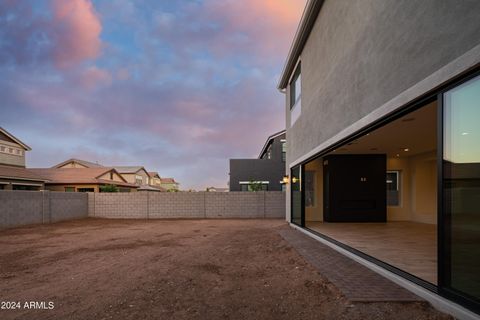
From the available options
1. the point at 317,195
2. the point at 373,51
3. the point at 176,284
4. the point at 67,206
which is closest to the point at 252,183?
the point at 317,195

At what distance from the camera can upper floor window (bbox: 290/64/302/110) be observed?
10360mm

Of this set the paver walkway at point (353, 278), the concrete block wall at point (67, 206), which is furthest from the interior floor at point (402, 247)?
the concrete block wall at point (67, 206)

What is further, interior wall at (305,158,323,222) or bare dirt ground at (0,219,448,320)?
interior wall at (305,158,323,222)

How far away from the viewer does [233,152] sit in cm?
4034

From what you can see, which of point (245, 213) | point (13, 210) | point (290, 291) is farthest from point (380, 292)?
point (13, 210)

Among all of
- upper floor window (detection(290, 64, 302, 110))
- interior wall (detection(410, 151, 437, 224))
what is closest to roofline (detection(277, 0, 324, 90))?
upper floor window (detection(290, 64, 302, 110))

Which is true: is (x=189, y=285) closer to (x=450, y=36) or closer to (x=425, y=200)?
(x=450, y=36)

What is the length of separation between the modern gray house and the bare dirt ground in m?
0.92

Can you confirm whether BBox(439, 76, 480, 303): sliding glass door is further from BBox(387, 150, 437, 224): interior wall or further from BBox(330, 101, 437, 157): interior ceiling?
BBox(387, 150, 437, 224): interior wall

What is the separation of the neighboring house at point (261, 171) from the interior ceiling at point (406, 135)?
1441cm

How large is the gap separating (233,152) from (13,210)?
29858mm

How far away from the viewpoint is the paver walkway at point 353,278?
11.7ft

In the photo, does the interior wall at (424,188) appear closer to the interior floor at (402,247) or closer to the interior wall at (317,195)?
the interior floor at (402,247)

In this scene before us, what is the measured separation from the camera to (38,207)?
529 inches
